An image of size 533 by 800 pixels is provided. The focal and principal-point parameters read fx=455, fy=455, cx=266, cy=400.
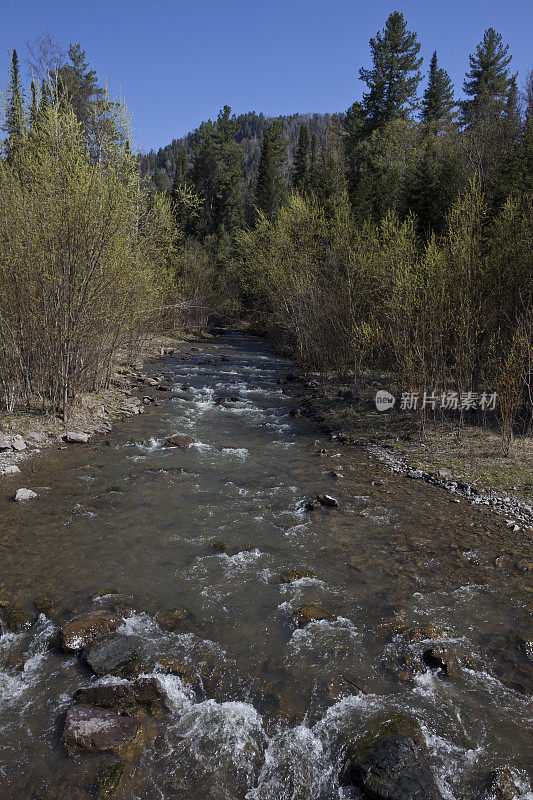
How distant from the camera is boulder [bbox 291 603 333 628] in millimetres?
5504

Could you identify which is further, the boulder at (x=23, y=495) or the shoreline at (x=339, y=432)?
the shoreline at (x=339, y=432)

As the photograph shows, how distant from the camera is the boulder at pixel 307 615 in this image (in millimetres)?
5504

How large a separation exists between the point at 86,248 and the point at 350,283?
8.53 m

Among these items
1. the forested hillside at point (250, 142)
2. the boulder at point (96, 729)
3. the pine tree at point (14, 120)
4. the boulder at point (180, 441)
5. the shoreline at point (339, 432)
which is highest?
the forested hillside at point (250, 142)

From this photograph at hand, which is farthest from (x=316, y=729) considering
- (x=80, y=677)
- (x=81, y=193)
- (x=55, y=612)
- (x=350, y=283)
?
(x=350, y=283)

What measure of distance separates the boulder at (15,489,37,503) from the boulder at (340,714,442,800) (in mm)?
6726

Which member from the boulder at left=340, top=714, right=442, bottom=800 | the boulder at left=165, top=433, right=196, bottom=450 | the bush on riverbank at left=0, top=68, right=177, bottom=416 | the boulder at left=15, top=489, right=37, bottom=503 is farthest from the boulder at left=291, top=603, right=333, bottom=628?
the bush on riverbank at left=0, top=68, right=177, bottom=416

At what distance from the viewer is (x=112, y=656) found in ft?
15.7

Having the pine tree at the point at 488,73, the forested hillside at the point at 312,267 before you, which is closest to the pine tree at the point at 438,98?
the pine tree at the point at 488,73

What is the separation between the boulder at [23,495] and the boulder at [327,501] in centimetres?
529

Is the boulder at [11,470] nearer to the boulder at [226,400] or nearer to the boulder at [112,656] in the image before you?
the boulder at [112,656]

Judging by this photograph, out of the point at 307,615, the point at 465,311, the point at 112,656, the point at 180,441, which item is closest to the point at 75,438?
the point at 180,441

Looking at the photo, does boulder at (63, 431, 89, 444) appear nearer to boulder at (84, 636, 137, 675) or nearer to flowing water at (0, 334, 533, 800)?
flowing water at (0, 334, 533, 800)

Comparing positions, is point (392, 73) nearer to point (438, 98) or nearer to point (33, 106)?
point (438, 98)
